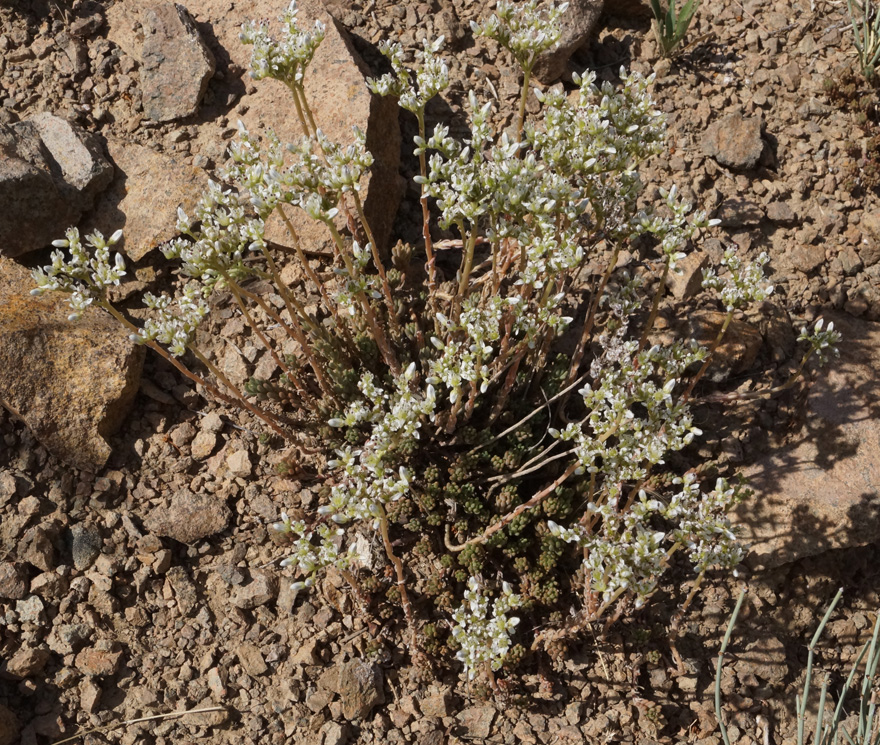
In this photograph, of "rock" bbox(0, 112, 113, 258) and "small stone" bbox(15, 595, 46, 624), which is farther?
"rock" bbox(0, 112, 113, 258)

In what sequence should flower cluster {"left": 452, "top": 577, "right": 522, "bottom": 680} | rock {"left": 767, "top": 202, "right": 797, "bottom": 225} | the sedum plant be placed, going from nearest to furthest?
1. the sedum plant
2. flower cluster {"left": 452, "top": 577, "right": 522, "bottom": 680}
3. rock {"left": 767, "top": 202, "right": 797, "bottom": 225}

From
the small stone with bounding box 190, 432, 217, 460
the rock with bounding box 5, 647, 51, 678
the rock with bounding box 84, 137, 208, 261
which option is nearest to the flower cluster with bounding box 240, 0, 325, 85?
the rock with bounding box 84, 137, 208, 261

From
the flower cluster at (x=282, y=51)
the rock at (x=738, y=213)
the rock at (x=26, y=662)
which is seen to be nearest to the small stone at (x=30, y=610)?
the rock at (x=26, y=662)

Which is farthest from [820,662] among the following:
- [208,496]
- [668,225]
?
[208,496]

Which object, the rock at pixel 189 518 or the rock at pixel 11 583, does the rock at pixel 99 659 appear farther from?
the rock at pixel 189 518

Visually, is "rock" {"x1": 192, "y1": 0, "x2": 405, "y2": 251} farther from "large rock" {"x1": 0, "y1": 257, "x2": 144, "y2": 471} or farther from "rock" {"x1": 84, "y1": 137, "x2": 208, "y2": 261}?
"large rock" {"x1": 0, "y1": 257, "x2": 144, "y2": 471}

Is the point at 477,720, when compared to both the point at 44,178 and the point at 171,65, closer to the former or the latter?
the point at 44,178

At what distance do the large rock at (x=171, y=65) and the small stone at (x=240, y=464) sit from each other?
2251mm

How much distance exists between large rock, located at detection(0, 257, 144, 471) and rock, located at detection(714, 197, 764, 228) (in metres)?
3.77

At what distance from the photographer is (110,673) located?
12.6 ft

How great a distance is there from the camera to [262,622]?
4.04 metres

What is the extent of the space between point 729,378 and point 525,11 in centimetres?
251

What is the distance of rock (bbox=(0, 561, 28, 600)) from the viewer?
3869mm

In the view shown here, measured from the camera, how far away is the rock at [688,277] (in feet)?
15.8
